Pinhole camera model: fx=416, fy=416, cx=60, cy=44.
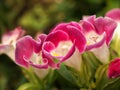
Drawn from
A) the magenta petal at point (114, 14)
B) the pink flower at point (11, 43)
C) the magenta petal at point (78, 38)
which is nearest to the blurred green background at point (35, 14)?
the pink flower at point (11, 43)

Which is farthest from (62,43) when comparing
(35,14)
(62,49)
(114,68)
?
(35,14)

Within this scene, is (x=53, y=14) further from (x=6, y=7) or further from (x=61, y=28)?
(x=61, y=28)

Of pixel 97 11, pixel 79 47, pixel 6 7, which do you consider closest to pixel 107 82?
pixel 79 47

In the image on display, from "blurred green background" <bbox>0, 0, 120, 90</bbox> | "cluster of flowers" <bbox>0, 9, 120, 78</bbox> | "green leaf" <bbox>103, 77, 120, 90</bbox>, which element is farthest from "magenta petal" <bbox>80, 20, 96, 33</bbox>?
"blurred green background" <bbox>0, 0, 120, 90</bbox>

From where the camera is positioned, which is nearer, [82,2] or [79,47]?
[79,47]

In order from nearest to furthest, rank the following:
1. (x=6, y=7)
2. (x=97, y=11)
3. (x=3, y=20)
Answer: (x=97, y=11)
(x=3, y=20)
(x=6, y=7)

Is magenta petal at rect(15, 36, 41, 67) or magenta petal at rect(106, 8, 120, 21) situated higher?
magenta petal at rect(106, 8, 120, 21)

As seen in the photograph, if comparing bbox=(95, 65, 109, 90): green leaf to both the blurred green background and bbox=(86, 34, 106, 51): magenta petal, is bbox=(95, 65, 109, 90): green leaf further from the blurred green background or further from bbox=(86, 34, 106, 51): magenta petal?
the blurred green background

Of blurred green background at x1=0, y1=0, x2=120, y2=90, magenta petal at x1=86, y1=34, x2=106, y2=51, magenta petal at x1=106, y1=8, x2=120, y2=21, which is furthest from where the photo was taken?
blurred green background at x1=0, y1=0, x2=120, y2=90

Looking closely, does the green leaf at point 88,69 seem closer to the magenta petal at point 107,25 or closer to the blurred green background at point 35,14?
the magenta petal at point 107,25
